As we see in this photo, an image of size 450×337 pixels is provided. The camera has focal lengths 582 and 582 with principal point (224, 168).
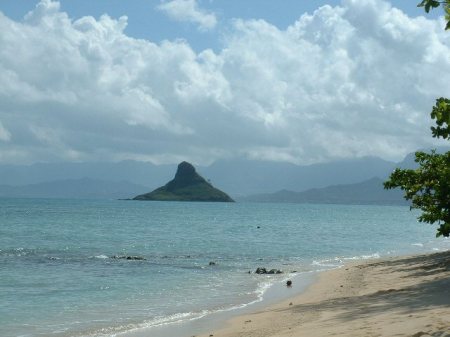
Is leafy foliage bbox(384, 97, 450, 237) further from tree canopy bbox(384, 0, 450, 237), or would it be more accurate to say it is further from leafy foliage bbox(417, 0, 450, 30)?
leafy foliage bbox(417, 0, 450, 30)

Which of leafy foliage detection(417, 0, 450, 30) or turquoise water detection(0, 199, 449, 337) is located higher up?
leafy foliage detection(417, 0, 450, 30)

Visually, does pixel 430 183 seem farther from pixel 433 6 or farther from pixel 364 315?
pixel 433 6

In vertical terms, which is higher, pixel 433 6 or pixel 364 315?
pixel 433 6

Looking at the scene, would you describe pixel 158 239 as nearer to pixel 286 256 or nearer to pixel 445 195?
pixel 286 256

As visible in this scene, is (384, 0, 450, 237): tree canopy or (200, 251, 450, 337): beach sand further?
(384, 0, 450, 237): tree canopy

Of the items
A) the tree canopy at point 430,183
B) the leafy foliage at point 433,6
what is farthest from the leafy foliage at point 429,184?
the leafy foliage at point 433,6

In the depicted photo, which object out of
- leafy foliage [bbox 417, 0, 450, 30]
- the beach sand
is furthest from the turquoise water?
leafy foliage [bbox 417, 0, 450, 30]

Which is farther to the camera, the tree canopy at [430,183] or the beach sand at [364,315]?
Answer: the tree canopy at [430,183]

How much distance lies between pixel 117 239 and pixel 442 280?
176ft

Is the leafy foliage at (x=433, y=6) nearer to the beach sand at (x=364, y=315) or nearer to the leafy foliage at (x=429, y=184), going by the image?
the beach sand at (x=364, y=315)

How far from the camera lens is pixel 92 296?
2827cm

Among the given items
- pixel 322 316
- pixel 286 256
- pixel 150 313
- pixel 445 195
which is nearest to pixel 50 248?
pixel 286 256

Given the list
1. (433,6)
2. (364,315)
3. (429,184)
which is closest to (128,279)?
(429,184)

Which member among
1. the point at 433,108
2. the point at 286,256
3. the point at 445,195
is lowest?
the point at 286,256
